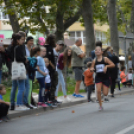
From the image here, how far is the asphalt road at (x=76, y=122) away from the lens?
8.17 metres

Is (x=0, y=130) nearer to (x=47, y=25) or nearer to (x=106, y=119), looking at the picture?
(x=106, y=119)

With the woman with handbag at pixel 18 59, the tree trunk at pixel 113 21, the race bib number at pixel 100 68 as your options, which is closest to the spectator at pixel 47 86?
the woman with handbag at pixel 18 59

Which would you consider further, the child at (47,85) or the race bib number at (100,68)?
the child at (47,85)

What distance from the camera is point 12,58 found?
1089 cm

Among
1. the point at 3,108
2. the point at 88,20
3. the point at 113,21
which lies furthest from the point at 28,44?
the point at 113,21

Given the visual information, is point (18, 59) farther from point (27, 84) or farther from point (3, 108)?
point (3, 108)

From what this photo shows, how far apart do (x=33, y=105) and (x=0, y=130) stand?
342 cm

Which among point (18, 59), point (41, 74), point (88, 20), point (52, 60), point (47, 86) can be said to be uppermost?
point (88, 20)

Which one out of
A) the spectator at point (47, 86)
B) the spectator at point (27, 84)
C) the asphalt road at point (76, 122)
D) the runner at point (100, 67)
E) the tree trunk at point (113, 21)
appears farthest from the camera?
the tree trunk at point (113, 21)

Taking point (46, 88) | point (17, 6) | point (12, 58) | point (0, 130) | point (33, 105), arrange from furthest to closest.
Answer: point (17, 6) < point (46, 88) < point (33, 105) < point (12, 58) < point (0, 130)

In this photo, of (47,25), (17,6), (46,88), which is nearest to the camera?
(46,88)

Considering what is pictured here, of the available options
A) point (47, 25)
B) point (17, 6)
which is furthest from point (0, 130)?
point (47, 25)

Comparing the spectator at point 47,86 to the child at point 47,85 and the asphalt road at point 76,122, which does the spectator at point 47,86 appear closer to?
the child at point 47,85

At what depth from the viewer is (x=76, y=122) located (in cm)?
931
